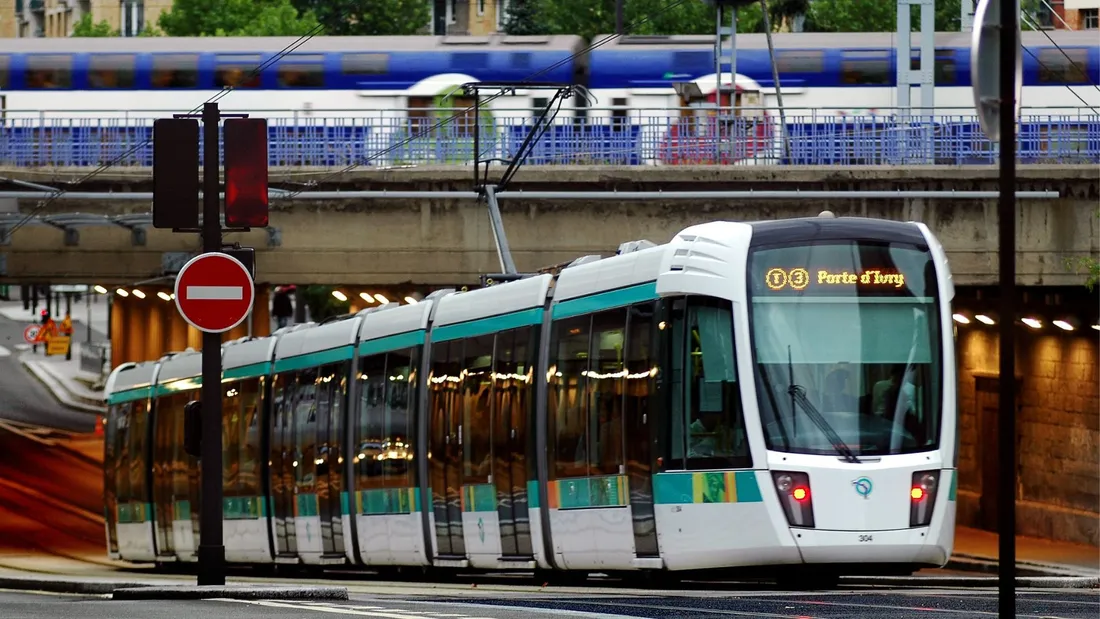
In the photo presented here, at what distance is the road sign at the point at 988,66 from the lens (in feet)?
31.9

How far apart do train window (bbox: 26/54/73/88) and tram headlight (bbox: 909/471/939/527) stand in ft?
118

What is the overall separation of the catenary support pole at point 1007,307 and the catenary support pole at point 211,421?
8086 millimetres

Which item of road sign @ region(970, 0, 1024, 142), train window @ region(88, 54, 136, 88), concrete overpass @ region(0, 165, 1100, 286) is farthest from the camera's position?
train window @ region(88, 54, 136, 88)

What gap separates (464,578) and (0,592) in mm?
4790

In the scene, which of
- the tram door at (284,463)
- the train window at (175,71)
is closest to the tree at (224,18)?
the train window at (175,71)

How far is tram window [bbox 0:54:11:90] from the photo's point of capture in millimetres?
48344

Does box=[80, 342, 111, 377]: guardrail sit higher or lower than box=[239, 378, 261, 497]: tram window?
lower

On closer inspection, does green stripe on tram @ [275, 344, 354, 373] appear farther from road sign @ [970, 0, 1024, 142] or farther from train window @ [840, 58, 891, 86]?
train window @ [840, 58, 891, 86]

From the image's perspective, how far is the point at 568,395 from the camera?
1764cm

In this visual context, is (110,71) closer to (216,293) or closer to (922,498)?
(216,293)

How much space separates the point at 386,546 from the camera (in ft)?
70.5

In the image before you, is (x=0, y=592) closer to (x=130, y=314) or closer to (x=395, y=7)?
(x=130, y=314)

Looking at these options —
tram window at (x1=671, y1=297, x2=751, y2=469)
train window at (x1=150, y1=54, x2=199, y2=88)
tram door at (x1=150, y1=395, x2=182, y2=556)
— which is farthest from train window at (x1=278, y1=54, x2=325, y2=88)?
tram window at (x1=671, y1=297, x2=751, y2=469)

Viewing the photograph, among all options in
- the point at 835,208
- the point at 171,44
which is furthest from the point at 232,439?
the point at 171,44
